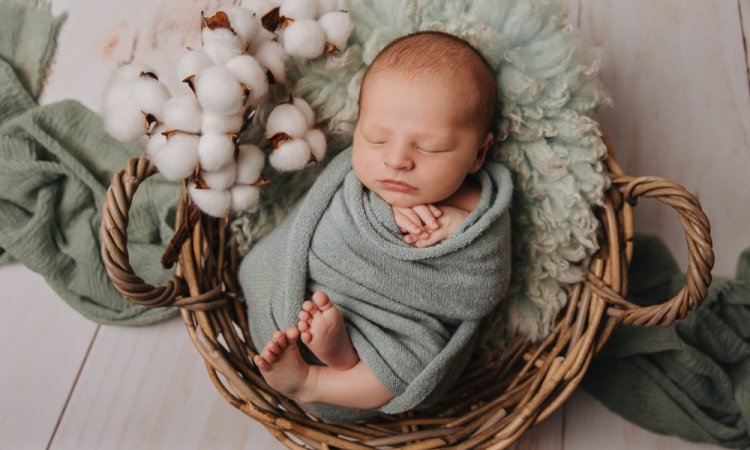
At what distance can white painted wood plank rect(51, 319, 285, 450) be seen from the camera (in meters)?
1.20

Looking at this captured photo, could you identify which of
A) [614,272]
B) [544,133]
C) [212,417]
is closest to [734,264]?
[614,272]

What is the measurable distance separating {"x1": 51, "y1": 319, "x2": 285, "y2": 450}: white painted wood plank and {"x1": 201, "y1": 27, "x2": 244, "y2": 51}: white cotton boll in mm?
528

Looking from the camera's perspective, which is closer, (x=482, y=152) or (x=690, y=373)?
(x=482, y=152)

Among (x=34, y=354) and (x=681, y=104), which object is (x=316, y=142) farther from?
(x=681, y=104)

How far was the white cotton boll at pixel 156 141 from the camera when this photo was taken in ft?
3.13

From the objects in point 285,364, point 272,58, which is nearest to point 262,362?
point 285,364

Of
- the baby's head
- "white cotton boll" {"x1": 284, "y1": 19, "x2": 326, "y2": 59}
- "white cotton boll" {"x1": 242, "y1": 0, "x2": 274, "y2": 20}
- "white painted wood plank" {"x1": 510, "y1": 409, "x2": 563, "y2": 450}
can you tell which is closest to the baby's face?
the baby's head

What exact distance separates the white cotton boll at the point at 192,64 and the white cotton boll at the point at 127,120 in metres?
0.07

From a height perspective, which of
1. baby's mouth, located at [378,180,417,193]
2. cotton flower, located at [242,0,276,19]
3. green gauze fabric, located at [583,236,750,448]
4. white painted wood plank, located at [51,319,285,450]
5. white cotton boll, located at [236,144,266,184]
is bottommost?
white painted wood plank, located at [51,319,285,450]

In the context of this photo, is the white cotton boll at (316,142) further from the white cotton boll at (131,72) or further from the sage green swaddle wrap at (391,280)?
the white cotton boll at (131,72)

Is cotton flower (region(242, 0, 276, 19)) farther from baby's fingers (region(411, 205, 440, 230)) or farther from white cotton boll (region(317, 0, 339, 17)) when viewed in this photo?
baby's fingers (region(411, 205, 440, 230))

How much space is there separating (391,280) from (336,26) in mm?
355

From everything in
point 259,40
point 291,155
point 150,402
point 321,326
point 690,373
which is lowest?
point 150,402

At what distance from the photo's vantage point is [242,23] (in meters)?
1.00
